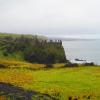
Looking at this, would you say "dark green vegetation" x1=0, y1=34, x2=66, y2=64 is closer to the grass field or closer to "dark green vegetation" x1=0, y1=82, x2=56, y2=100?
the grass field

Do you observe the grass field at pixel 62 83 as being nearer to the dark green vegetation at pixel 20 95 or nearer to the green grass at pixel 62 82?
the green grass at pixel 62 82

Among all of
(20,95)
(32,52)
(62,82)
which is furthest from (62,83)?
(32,52)

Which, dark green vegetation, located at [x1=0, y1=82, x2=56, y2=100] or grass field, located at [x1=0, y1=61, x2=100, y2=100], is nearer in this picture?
dark green vegetation, located at [x1=0, y1=82, x2=56, y2=100]

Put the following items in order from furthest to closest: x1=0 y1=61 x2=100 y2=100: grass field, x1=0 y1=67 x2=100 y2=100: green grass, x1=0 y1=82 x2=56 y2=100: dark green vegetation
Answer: x1=0 y1=67 x2=100 y2=100: green grass < x1=0 y1=61 x2=100 y2=100: grass field < x1=0 y1=82 x2=56 y2=100: dark green vegetation

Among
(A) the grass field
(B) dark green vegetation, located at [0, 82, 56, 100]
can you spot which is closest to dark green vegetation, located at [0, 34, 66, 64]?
(A) the grass field

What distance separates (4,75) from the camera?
2292 inches

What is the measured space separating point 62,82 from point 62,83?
0.85m

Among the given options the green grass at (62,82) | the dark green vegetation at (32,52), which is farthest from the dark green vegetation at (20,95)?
the dark green vegetation at (32,52)

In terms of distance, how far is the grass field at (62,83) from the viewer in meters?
42.5

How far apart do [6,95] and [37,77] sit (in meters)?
17.3

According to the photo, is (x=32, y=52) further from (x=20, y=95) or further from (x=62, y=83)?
(x=20, y=95)

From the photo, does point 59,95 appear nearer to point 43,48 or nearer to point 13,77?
point 13,77

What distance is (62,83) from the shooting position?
1996 inches

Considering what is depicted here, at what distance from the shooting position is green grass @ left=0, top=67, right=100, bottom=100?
4277 cm
